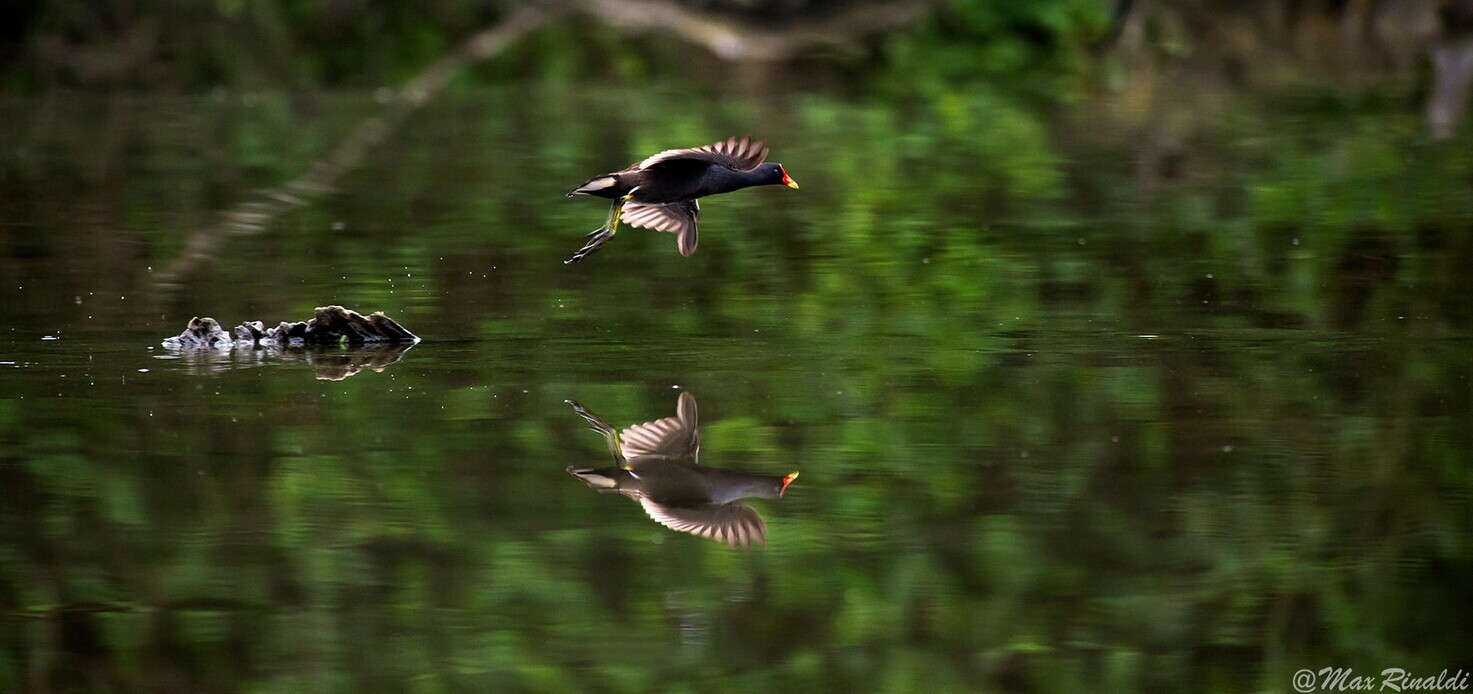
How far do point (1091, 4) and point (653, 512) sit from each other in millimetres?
17574

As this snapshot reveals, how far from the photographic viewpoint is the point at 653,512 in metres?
5.27

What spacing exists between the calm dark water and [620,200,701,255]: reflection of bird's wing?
41 cm

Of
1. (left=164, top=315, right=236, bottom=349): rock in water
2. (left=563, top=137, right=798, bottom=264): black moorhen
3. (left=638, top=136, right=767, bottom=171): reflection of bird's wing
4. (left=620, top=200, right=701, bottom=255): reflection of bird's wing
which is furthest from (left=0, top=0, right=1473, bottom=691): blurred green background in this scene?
(left=638, top=136, right=767, bottom=171): reflection of bird's wing

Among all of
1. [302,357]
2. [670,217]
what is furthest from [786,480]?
[302,357]

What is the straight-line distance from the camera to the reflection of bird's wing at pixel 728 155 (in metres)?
7.04

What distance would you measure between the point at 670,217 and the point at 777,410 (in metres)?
1.64

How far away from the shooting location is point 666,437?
6055 mm

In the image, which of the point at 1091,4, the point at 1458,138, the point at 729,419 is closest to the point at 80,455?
the point at 729,419

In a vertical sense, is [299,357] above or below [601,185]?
below

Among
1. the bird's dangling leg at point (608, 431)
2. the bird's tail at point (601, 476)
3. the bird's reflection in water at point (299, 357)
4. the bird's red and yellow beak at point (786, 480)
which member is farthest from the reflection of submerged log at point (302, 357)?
the bird's red and yellow beak at point (786, 480)

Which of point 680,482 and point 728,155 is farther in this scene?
point 728,155

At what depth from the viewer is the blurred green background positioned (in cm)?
441

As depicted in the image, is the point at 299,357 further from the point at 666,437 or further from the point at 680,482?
the point at 680,482

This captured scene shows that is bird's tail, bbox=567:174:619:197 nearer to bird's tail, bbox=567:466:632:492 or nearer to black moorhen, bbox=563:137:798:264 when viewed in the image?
black moorhen, bbox=563:137:798:264
